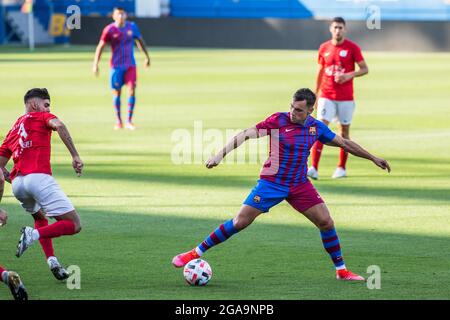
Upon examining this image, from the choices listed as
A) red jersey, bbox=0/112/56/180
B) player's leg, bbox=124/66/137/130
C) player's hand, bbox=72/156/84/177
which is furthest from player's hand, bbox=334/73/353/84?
player's hand, bbox=72/156/84/177

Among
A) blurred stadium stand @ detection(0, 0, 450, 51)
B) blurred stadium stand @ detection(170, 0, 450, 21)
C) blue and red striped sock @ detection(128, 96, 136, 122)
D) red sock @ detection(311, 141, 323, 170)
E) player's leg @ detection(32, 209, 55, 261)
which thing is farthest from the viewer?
blurred stadium stand @ detection(170, 0, 450, 21)

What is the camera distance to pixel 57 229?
9508 mm

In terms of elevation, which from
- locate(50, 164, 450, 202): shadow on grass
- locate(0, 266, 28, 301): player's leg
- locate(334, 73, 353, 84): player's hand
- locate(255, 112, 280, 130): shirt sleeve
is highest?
locate(255, 112, 280, 130): shirt sleeve

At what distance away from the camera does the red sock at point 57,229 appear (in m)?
9.47

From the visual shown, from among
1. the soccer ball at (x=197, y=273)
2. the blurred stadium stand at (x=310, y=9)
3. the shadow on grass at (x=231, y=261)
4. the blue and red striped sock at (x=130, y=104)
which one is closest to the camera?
the shadow on grass at (x=231, y=261)

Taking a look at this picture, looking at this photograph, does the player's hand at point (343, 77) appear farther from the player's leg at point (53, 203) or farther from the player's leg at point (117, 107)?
the player's leg at point (53, 203)

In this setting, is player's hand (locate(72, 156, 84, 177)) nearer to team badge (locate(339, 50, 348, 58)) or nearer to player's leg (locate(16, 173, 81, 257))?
player's leg (locate(16, 173, 81, 257))

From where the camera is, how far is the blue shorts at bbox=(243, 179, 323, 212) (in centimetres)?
977

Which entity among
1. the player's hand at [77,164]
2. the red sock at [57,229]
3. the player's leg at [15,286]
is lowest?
the player's leg at [15,286]

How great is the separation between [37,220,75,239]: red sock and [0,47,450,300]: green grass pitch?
0.48 metres

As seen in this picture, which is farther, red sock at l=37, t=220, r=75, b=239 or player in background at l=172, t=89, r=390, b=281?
player in background at l=172, t=89, r=390, b=281

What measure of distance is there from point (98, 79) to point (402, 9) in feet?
87.9

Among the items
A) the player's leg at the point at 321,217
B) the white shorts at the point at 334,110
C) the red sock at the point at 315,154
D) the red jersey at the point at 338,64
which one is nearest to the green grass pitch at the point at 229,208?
Result: the player's leg at the point at 321,217

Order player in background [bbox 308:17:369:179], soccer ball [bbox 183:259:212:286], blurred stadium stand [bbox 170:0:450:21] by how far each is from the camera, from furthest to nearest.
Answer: blurred stadium stand [bbox 170:0:450:21], player in background [bbox 308:17:369:179], soccer ball [bbox 183:259:212:286]
